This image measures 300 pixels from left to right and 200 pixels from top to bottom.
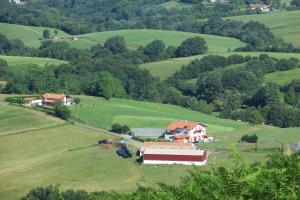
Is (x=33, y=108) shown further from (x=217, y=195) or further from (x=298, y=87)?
(x=217, y=195)

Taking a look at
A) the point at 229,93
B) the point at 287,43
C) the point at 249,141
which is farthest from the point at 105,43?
the point at 249,141

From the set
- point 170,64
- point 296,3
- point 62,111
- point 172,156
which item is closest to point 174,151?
point 172,156

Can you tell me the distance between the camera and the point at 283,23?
407 feet

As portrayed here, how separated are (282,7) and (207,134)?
97853 mm

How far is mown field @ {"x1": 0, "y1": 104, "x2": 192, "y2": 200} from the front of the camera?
40053 mm

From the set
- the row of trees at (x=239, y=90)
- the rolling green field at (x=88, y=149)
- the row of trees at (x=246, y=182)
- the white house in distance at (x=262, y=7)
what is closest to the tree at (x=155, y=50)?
the row of trees at (x=239, y=90)

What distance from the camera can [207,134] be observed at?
5575 cm

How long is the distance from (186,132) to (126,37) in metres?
64.9

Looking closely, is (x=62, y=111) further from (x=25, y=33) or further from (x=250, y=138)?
(x=25, y=33)

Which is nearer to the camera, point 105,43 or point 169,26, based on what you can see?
point 105,43

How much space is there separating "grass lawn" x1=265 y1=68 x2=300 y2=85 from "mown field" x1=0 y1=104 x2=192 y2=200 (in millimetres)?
35000

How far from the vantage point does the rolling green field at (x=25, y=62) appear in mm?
86656

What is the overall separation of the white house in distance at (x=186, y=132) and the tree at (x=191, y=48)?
51881 mm

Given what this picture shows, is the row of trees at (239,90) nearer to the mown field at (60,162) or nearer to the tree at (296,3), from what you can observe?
the mown field at (60,162)
